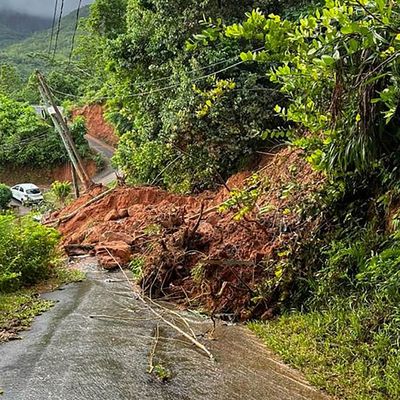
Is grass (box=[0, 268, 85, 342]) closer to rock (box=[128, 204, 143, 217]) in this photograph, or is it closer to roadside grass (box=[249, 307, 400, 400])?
roadside grass (box=[249, 307, 400, 400])

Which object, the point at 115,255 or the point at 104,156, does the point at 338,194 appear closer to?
the point at 115,255

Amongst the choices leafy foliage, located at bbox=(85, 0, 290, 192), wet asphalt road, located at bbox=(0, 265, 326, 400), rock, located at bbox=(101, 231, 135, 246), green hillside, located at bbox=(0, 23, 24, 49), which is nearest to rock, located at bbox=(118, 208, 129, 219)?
rock, located at bbox=(101, 231, 135, 246)

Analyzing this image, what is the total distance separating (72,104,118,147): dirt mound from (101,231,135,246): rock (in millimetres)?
26551

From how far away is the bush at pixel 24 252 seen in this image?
779cm

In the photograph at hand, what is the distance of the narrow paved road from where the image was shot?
1186 inches

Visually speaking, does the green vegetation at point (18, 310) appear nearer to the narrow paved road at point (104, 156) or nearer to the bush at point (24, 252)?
the bush at point (24, 252)

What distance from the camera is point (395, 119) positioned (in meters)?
5.04

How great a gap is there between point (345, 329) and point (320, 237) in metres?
1.50

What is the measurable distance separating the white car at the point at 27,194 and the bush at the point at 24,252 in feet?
61.5

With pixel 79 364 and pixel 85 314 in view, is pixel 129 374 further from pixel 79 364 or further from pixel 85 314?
pixel 85 314

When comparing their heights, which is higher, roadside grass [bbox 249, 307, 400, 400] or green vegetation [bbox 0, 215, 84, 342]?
roadside grass [bbox 249, 307, 400, 400]

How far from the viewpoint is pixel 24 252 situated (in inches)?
327

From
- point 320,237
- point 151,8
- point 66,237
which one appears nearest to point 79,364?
point 320,237

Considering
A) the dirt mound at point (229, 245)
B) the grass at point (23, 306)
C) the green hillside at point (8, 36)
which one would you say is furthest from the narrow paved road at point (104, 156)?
the green hillside at point (8, 36)
